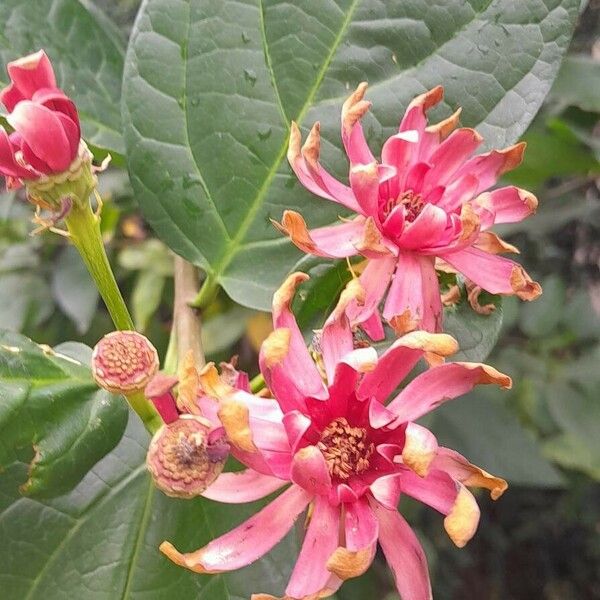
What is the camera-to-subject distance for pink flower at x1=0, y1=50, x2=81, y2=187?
0.43 meters

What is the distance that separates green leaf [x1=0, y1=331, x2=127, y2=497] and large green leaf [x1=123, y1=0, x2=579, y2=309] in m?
0.15

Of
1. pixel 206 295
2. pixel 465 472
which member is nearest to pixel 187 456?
pixel 465 472

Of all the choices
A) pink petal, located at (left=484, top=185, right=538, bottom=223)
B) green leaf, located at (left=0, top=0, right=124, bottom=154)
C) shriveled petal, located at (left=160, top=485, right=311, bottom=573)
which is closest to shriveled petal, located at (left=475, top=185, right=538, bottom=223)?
pink petal, located at (left=484, top=185, right=538, bottom=223)

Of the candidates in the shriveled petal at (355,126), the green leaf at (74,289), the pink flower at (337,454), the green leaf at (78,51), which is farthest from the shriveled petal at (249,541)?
the green leaf at (74,289)

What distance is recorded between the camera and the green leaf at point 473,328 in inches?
21.5

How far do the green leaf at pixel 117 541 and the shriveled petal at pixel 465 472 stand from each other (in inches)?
8.1

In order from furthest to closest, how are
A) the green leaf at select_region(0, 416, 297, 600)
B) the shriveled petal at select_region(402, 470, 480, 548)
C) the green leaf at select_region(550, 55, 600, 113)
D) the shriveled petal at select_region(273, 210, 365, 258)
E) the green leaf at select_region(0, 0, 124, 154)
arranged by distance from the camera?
1. the green leaf at select_region(550, 55, 600, 113)
2. the green leaf at select_region(0, 0, 124, 154)
3. the green leaf at select_region(0, 416, 297, 600)
4. the shriveled petal at select_region(273, 210, 365, 258)
5. the shriveled petal at select_region(402, 470, 480, 548)

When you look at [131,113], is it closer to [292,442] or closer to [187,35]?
[187,35]

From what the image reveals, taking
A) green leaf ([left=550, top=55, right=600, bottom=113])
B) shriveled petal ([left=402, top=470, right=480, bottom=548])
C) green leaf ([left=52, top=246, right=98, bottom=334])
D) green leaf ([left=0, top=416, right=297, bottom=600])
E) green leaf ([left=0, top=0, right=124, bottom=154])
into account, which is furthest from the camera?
green leaf ([left=52, top=246, right=98, bottom=334])

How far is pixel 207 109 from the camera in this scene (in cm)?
61

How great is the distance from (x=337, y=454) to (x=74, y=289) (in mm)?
719

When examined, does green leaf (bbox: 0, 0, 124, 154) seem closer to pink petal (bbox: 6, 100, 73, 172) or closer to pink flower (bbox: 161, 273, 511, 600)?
pink petal (bbox: 6, 100, 73, 172)

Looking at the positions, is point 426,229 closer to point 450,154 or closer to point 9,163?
point 450,154

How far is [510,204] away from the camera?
20.8 inches
